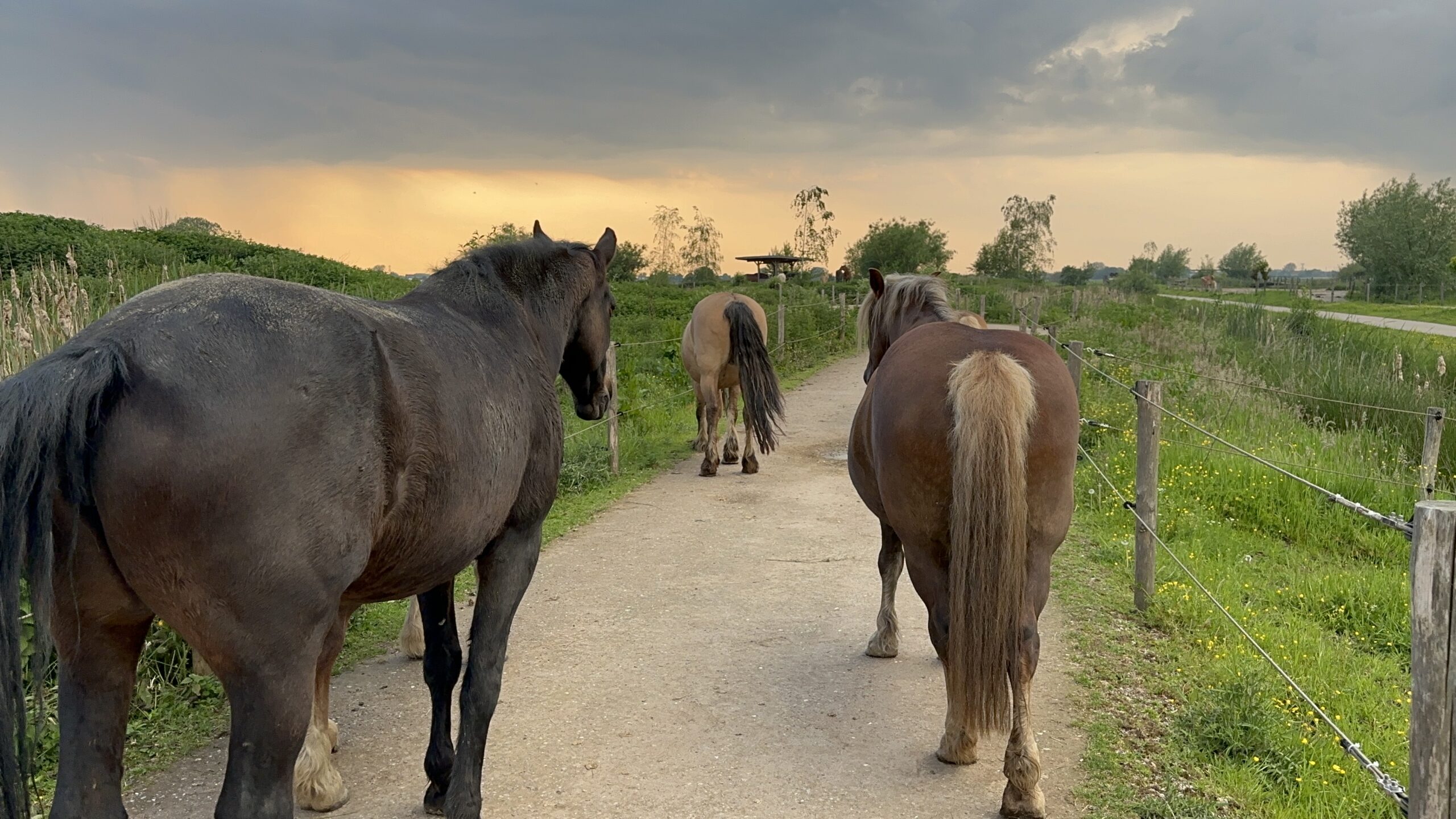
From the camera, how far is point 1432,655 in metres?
1.98

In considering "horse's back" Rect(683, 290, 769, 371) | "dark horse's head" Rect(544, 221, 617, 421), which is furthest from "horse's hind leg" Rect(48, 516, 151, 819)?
"horse's back" Rect(683, 290, 769, 371)

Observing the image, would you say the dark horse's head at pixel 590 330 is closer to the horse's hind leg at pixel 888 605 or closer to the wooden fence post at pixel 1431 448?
the horse's hind leg at pixel 888 605

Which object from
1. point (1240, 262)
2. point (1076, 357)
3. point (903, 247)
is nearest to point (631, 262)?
point (903, 247)

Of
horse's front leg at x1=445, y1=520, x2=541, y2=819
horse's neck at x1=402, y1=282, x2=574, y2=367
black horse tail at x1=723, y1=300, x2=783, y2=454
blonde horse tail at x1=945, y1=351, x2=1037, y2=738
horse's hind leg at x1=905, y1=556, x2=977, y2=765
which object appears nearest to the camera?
horse's front leg at x1=445, y1=520, x2=541, y2=819

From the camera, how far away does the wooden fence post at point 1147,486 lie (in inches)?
209

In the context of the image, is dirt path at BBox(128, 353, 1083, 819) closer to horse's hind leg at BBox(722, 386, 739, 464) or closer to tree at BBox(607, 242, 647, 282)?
horse's hind leg at BBox(722, 386, 739, 464)

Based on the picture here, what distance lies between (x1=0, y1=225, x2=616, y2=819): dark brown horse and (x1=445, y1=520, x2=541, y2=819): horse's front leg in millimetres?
315

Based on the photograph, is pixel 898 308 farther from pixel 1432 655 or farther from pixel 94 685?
pixel 94 685

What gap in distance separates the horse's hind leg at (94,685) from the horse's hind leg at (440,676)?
1.16m

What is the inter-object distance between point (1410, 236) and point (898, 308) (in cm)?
5222

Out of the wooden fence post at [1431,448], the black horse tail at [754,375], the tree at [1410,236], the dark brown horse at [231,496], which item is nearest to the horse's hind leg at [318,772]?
the dark brown horse at [231,496]

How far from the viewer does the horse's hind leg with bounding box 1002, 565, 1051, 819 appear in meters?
3.27

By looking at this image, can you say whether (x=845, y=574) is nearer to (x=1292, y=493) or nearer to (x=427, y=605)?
(x=427, y=605)

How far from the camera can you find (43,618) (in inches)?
74.5
